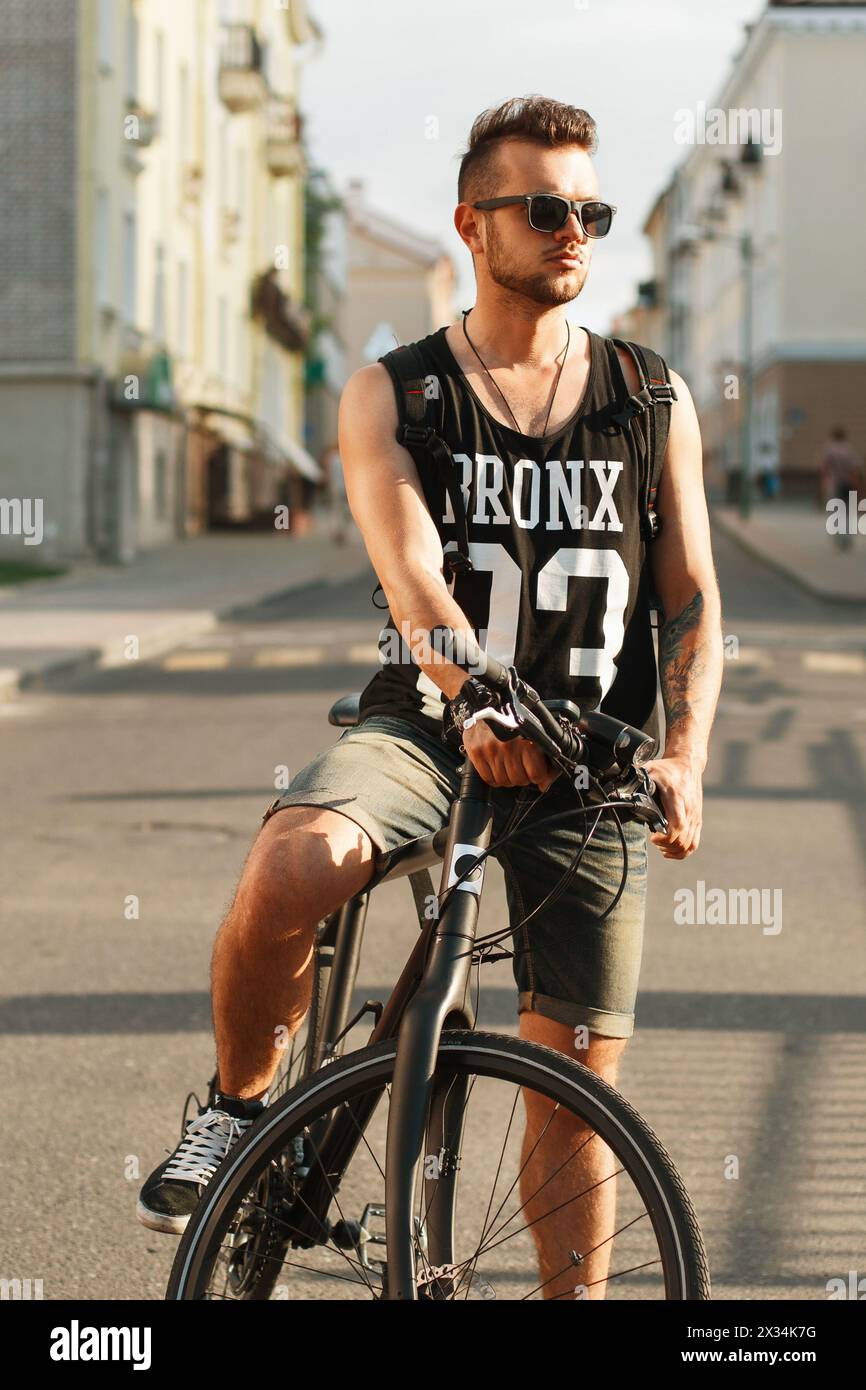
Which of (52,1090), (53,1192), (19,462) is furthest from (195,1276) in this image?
(19,462)

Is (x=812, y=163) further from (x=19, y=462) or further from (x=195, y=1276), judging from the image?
(x=195, y=1276)

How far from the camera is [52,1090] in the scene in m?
5.17

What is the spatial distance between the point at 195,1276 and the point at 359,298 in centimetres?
10110

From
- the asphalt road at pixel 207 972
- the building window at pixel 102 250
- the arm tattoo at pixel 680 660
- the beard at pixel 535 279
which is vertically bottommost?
the asphalt road at pixel 207 972

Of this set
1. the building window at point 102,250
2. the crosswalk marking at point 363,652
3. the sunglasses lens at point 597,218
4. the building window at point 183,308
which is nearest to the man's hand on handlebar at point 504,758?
the sunglasses lens at point 597,218

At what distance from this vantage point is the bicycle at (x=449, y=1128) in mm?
2572

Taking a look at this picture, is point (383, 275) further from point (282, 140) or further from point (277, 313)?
point (277, 313)

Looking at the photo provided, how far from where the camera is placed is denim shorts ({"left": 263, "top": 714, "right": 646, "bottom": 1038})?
2.95m

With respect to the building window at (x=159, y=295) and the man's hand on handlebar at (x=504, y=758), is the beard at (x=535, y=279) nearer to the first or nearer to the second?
the man's hand on handlebar at (x=504, y=758)

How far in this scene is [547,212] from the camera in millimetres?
2947

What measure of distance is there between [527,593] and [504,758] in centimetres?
43

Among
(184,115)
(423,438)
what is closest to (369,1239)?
(423,438)

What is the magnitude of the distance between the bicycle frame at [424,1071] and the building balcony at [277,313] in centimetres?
5031

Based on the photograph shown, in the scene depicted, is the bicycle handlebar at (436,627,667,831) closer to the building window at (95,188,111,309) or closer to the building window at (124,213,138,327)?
the building window at (95,188,111,309)
